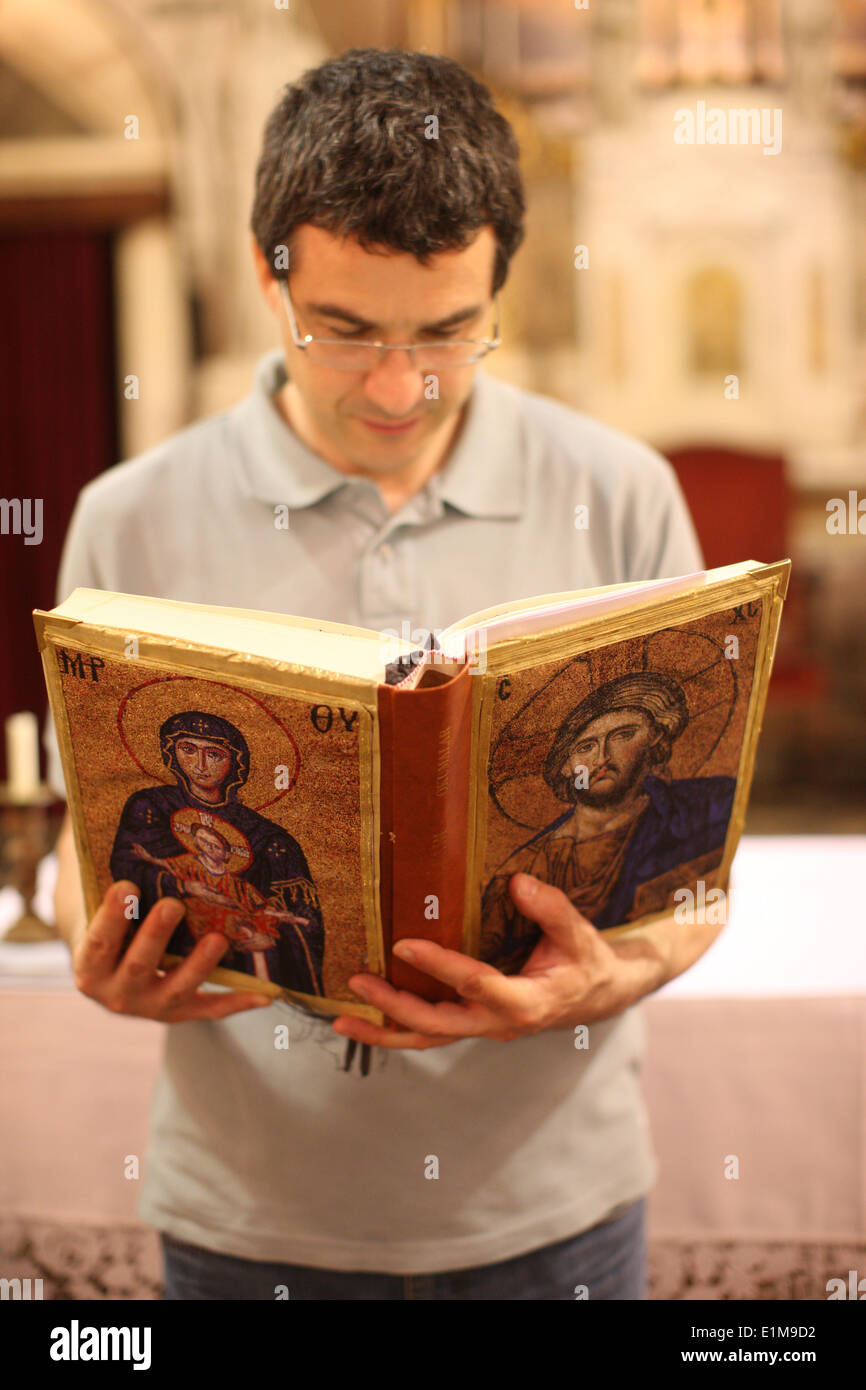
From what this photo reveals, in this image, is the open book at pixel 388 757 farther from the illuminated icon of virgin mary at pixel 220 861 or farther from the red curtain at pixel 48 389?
the red curtain at pixel 48 389

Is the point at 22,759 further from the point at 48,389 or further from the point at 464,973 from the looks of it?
the point at 48,389

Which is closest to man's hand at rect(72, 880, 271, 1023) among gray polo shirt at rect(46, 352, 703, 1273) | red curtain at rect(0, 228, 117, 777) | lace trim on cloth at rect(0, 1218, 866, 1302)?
gray polo shirt at rect(46, 352, 703, 1273)

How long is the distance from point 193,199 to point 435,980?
532 centimetres

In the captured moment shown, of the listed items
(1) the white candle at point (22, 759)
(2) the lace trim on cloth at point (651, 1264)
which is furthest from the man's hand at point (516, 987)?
(1) the white candle at point (22, 759)

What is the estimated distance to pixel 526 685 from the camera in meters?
0.83

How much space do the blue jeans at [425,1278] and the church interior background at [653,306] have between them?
472 centimetres

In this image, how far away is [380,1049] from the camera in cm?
108

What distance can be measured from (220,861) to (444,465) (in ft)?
1.59

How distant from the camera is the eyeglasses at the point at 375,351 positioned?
103 centimetres

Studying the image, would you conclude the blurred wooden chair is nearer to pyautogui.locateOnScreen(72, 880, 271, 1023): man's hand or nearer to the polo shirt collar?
the polo shirt collar

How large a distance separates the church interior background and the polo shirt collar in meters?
4.71

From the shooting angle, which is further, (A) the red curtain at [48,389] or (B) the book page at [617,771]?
(A) the red curtain at [48,389]

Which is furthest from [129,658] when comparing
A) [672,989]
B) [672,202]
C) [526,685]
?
[672,202]
